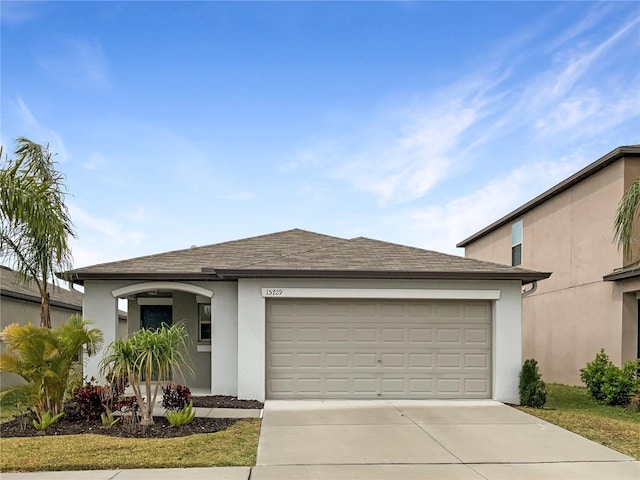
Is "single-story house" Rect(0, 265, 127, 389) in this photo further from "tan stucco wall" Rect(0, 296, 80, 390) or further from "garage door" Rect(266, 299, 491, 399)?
"garage door" Rect(266, 299, 491, 399)

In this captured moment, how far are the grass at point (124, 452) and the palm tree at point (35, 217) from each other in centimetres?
480

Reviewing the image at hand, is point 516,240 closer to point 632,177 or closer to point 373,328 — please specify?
point 632,177

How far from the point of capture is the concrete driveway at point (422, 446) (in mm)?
7324

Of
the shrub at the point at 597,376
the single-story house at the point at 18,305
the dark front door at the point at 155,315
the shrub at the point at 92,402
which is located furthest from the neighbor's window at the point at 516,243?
the shrub at the point at 92,402

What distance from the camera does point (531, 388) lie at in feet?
41.6

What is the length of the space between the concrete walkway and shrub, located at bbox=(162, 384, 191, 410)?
105 centimetres

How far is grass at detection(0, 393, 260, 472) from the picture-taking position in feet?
24.5

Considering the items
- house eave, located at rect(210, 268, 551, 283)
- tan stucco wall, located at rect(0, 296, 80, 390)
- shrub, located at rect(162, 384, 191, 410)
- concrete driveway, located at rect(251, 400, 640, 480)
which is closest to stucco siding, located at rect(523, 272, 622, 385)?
house eave, located at rect(210, 268, 551, 283)

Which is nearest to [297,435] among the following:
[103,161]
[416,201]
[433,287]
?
[433,287]

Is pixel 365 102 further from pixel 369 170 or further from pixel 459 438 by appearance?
pixel 459 438

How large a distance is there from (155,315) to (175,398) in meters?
6.93

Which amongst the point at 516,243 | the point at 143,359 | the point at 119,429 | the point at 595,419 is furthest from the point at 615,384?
the point at 119,429

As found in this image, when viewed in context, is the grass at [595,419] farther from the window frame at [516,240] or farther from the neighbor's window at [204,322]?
the neighbor's window at [204,322]

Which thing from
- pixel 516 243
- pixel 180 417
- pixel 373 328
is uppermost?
pixel 516 243
